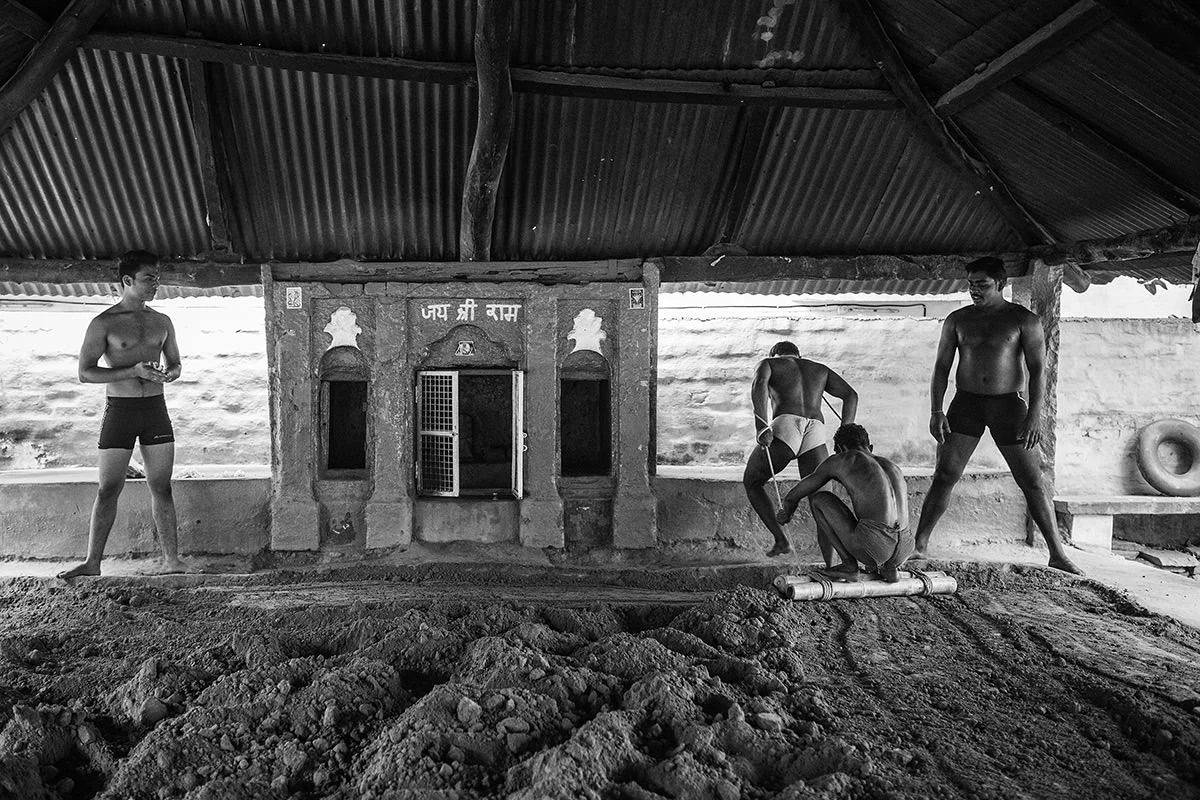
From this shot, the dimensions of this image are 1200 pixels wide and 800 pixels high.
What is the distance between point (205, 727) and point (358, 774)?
666 mm

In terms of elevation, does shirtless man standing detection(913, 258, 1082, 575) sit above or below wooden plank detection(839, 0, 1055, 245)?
below

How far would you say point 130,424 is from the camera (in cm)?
525

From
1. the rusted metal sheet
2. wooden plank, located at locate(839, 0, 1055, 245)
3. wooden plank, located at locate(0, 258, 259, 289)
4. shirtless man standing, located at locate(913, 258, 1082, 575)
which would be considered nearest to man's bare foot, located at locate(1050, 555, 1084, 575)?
shirtless man standing, located at locate(913, 258, 1082, 575)

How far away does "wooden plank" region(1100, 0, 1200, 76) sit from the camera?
3.05 metres

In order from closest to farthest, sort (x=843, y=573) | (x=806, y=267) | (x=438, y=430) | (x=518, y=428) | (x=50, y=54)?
(x=50, y=54) < (x=843, y=573) < (x=518, y=428) < (x=438, y=430) < (x=806, y=267)

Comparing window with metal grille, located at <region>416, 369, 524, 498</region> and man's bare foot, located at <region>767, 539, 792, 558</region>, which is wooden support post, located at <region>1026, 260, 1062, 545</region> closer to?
man's bare foot, located at <region>767, 539, 792, 558</region>

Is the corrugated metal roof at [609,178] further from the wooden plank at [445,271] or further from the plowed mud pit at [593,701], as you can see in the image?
the plowed mud pit at [593,701]

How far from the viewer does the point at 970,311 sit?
5535 mm

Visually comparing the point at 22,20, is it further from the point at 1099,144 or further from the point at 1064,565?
the point at 1064,565

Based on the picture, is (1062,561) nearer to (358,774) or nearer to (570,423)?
(570,423)

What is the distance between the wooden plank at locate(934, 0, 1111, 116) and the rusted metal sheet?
4.93m

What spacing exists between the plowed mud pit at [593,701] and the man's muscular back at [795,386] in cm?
162

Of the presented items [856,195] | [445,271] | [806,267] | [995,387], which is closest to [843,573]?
[995,387]

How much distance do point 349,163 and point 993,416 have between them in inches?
194
